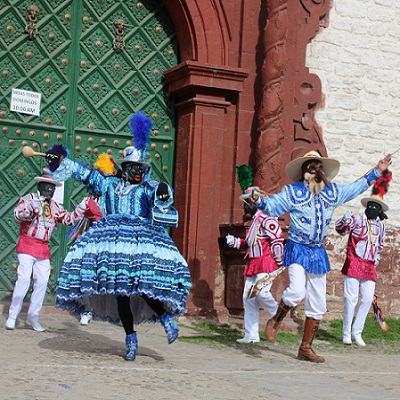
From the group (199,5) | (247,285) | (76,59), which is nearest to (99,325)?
(247,285)

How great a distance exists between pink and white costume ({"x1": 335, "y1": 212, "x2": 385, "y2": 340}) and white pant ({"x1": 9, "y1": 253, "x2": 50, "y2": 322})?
339cm

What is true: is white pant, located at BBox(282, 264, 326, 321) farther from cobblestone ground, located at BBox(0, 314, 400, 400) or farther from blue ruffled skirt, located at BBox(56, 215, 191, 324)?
blue ruffled skirt, located at BBox(56, 215, 191, 324)

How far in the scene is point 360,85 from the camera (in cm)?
1307

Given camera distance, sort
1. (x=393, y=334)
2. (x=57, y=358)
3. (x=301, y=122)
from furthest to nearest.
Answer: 1. (x=301, y=122)
2. (x=393, y=334)
3. (x=57, y=358)

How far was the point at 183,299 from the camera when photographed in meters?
7.66

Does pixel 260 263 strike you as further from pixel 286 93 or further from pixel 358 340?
pixel 286 93

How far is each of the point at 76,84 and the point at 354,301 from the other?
14.3ft

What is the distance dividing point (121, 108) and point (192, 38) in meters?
1.28

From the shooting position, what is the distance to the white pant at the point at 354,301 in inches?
429

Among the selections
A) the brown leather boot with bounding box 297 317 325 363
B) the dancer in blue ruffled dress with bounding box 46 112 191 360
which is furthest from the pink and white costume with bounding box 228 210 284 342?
the dancer in blue ruffled dress with bounding box 46 112 191 360

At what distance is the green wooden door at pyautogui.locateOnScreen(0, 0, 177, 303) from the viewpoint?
38.1 ft

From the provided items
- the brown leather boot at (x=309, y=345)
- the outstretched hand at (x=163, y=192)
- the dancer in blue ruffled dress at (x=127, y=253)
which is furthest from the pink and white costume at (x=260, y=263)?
the outstretched hand at (x=163, y=192)

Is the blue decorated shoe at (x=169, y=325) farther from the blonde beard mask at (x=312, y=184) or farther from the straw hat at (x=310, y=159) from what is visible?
the straw hat at (x=310, y=159)

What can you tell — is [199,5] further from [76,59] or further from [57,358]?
[57,358]
